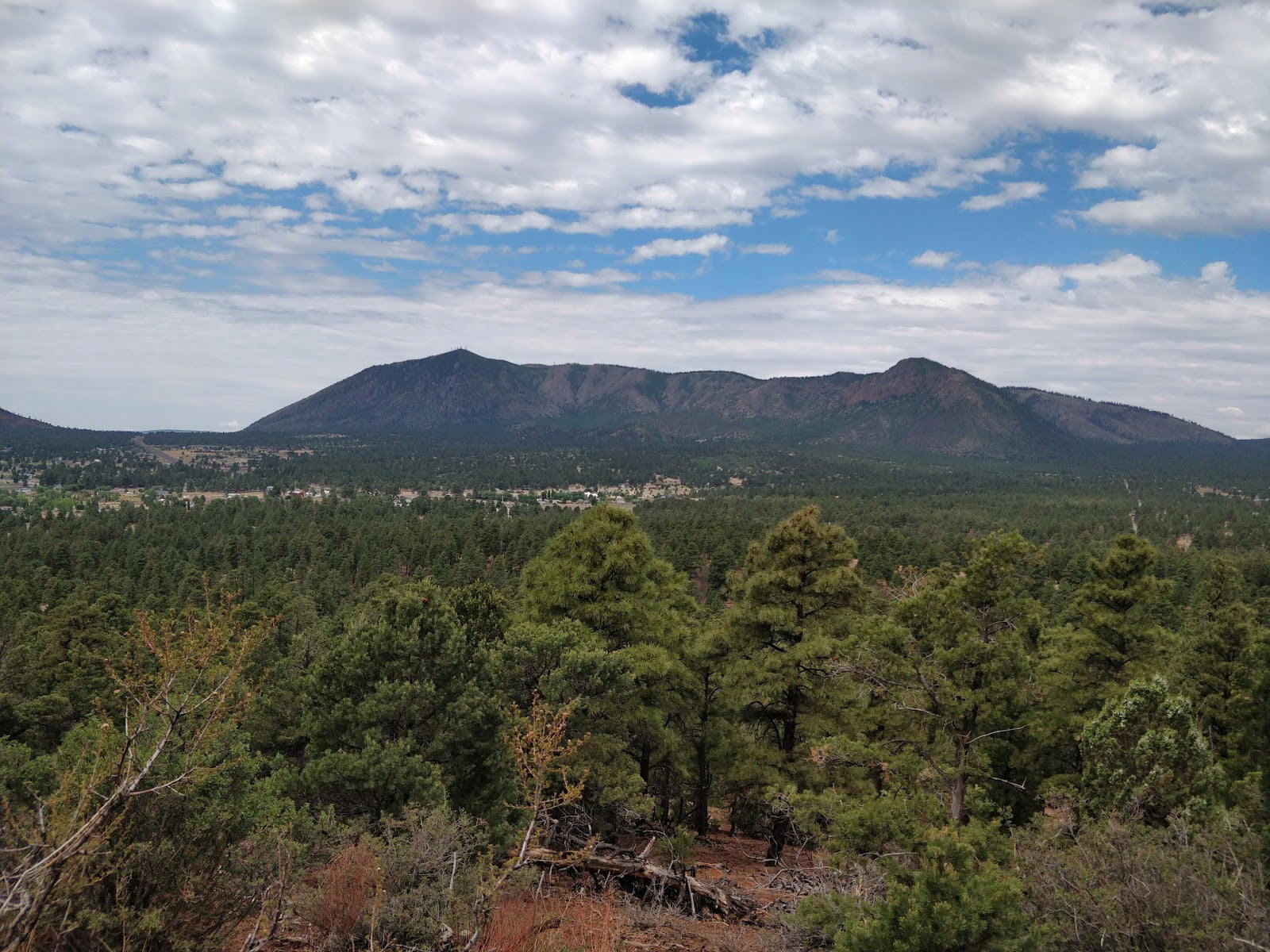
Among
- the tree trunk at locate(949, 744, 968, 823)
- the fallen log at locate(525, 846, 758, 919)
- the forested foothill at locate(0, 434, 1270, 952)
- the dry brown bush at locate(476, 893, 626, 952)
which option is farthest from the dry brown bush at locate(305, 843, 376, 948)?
the tree trunk at locate(949, 744, 968, 823)

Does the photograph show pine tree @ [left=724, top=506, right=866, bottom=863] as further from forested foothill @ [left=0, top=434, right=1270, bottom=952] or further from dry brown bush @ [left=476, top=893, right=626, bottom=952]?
dry brown bush @ [left=476, top=893, right=626, bottom=952]

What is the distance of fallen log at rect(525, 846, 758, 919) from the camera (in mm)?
10609

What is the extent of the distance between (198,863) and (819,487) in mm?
191092

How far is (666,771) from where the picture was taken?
18.2 m

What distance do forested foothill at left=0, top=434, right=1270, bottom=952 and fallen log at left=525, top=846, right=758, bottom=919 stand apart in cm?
6

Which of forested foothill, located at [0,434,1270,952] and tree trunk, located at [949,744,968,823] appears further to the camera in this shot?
tree trunk, located at [949,744,968,823]

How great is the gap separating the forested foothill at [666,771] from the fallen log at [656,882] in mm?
63

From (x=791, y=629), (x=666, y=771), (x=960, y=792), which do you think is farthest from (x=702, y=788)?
(x=960, y=792)

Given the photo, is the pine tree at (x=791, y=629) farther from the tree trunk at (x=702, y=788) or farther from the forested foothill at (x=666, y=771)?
the tree trunk at (x=702, y=788)

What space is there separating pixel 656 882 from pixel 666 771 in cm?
743

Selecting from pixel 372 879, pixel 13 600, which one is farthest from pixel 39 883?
pixel 13 600

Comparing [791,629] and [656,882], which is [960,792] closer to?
[791,629]

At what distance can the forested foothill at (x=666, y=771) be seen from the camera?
718 centimetres

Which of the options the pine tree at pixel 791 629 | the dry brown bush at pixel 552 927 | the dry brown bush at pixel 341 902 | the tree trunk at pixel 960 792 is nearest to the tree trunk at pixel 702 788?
the pine tree at pixel 791 629
